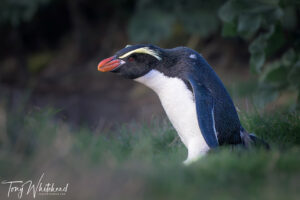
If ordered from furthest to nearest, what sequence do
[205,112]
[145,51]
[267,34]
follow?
[267,34] < [145,51] < [205,112]

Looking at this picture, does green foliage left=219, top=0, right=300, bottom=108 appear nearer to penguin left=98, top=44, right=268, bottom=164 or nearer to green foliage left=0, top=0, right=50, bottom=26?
penguin left=98, top=44, right=268, bottom=164

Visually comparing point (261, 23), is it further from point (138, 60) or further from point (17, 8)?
point (17, 8)

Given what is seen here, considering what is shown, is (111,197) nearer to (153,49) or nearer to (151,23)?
(153,49)

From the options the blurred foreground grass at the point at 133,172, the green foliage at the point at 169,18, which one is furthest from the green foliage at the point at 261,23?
the green foliage at the point at 169,18

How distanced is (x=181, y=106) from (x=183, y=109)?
0.03m

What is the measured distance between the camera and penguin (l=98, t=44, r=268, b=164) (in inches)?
127

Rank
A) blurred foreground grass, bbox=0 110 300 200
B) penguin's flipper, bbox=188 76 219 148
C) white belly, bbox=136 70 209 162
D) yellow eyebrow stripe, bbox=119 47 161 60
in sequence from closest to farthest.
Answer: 1. blurred foreground grass, bbox=0 110 300 200
2. penguin's flipper, bbox=188 76 219 148
3. white belly, bbox=136 70 209 162
4. yellow eyebrow stripe, bbox=119 47 161 60

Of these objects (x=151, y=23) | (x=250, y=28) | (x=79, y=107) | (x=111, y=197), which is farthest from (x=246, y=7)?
(x=79, y=107)

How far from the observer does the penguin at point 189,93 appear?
3.22 meters

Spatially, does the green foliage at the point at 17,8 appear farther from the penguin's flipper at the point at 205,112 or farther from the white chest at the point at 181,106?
the penguin's flipper at the point at 205,112

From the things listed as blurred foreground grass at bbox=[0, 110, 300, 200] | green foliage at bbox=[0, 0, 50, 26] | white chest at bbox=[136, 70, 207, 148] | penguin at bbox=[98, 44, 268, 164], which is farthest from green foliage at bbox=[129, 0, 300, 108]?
green foliage at bbox=[0, 0, 50, 26]

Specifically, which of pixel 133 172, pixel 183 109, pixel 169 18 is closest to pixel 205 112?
pixel 183 109

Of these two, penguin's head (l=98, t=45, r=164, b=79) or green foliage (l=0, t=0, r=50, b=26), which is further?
green foliage (l=0, t=0, r=50, b=26)

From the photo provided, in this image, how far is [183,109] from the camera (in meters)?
3.30
